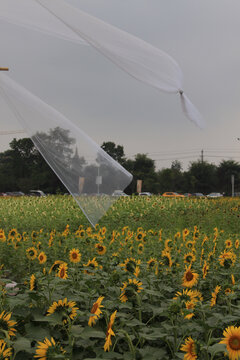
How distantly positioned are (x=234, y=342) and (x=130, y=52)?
2745mm

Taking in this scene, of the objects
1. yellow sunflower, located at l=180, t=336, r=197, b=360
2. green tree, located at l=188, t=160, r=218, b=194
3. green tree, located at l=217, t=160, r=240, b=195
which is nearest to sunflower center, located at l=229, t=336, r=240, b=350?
yellow sunflower, located at l=180, t=336, r=197, b=360

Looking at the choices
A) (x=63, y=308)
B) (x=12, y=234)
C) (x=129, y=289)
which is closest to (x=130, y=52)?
(x=12, y=234)

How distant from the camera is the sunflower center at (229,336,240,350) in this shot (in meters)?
1.16

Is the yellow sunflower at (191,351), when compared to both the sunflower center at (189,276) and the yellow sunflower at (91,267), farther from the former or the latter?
the yellow sunflower at (91,267)

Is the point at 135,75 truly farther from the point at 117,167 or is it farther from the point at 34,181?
the point at 34,181

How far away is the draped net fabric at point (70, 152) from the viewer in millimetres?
4266

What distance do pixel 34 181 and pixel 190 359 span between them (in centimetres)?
2968

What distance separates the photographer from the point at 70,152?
14.9ft

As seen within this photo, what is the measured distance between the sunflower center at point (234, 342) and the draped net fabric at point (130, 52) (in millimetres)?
2237

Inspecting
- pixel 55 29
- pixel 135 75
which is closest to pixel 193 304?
pixel 135 75

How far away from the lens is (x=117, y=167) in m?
4.59

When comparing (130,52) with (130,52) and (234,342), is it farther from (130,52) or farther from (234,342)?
(234,342)

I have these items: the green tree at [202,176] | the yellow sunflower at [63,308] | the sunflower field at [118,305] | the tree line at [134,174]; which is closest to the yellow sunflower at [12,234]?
the sunflower field at [118,305]

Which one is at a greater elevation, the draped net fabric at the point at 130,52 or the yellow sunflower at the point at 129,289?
the draped net fabric at the point at 130,52
